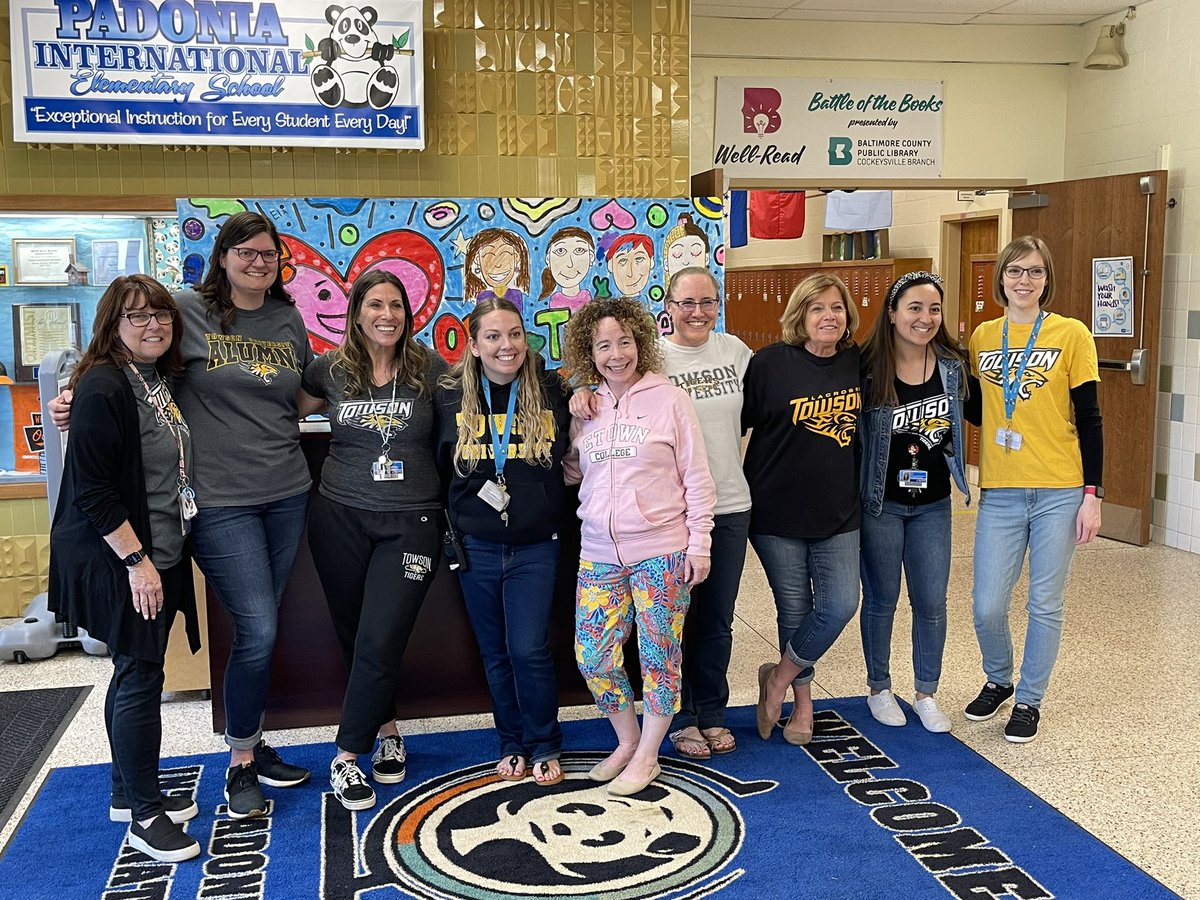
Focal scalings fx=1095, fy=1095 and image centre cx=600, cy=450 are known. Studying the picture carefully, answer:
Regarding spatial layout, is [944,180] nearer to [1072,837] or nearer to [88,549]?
[1072,837]

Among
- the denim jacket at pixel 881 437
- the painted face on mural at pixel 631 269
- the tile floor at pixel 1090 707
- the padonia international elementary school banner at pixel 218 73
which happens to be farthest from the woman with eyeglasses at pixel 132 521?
the painted face on mural at pixel 631 269

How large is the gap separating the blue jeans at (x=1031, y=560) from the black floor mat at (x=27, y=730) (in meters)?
3.04

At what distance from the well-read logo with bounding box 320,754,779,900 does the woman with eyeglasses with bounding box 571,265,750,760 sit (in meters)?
0.38

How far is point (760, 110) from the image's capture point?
21.2 ft

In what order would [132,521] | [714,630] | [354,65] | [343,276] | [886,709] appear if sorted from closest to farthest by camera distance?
[132,521]
[714,630]
[886,709]
[354,65]
[343,276]

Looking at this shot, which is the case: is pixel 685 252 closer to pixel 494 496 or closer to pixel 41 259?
pixel 494 496

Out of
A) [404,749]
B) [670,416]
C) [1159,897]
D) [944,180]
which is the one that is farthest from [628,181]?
[1159,897]

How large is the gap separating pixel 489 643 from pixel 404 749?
0.51m

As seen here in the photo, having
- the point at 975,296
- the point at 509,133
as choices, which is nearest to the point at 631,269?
the point at 509,133

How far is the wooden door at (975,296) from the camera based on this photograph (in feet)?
27.9

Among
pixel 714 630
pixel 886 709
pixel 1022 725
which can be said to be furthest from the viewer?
pixel 886 709

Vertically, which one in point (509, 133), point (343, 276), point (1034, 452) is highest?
point (509, 133)

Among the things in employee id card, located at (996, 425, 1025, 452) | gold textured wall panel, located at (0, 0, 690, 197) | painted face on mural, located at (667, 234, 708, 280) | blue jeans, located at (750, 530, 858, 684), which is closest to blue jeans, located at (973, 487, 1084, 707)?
employee id card, located at (996, 425, 1025, 452)

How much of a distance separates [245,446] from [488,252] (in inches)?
102
